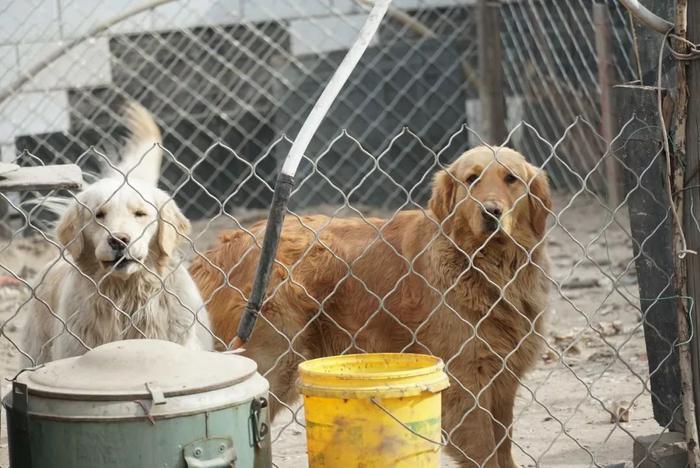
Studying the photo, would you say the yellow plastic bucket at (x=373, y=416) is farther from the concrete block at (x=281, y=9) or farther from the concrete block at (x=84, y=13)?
the concrete block at (x=281, y=9)

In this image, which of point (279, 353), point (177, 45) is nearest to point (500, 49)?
point (177, 45)

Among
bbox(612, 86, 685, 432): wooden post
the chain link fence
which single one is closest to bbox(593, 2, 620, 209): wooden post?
the chain link fence

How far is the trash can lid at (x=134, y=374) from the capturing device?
105 inches

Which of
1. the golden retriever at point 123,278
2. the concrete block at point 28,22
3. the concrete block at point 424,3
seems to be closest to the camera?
the golden retriever at point 123,278

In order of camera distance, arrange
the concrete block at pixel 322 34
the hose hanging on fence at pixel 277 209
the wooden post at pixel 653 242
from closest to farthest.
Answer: the hose hanging on fence at pixel 277 209 < the wooden post at pixel 653 242 < the concrete block at pixel 322 34

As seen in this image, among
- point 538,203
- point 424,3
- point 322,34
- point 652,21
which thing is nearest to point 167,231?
point 538,203

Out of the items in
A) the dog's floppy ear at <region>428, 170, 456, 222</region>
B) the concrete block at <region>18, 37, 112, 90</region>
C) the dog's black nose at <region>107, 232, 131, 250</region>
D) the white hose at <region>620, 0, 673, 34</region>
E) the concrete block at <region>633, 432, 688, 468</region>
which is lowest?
the concrete block at <region>633, 432, 688, 468</region>

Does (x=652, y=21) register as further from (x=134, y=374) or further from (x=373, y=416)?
(x=134, y=374)

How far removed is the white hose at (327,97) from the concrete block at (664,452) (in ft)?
5.02

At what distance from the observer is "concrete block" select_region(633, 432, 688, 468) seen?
3.63 m

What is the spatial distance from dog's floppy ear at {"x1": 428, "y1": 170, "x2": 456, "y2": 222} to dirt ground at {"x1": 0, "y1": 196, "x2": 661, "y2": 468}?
603 mm

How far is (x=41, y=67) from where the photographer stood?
848 centimetres

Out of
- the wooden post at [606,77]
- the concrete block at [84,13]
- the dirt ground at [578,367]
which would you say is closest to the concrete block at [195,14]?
the concrete block at [84,13]

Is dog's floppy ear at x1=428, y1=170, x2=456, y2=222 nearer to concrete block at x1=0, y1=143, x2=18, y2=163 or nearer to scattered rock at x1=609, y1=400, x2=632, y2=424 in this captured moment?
scattered rock at x1=609, y1=400, x2=632, y2=424
